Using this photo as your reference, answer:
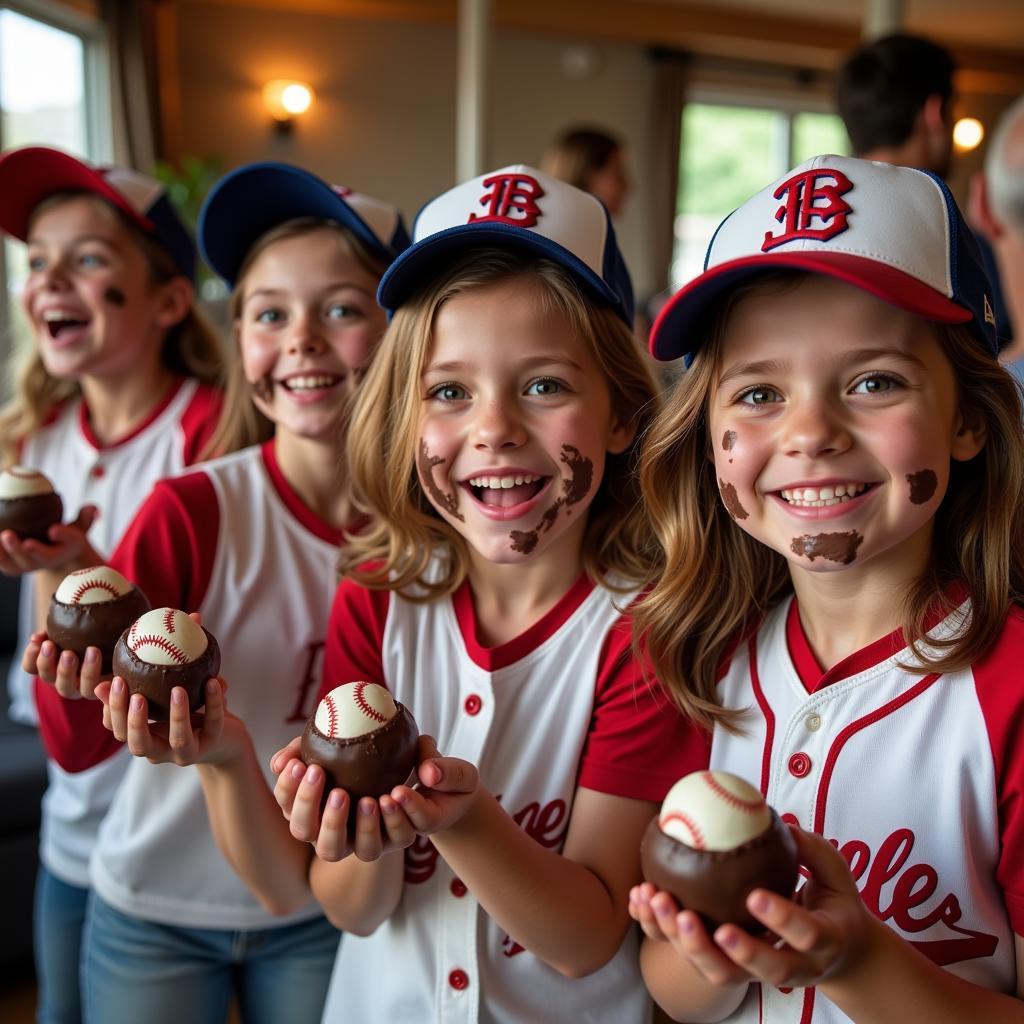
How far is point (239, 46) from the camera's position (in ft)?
26.8

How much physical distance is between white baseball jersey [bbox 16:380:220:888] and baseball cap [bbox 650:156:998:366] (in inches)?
52.0

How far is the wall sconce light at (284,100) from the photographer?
8258 millimetres

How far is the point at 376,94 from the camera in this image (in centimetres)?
866

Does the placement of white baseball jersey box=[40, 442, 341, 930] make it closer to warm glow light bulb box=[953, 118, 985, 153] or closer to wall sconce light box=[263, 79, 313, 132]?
wall sconce light box=[263, 79, 313, 132]

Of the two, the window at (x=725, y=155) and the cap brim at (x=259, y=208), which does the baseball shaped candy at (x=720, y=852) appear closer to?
the cap brim at (x=259, y=208)

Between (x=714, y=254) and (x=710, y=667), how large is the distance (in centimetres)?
53

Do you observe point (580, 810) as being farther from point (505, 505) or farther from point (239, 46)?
point (239, 46)

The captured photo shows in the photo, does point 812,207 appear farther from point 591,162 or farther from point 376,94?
point 376,94

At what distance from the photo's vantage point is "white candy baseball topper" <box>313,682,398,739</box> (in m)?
1.13

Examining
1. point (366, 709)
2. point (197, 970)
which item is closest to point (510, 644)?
point (366, 709)

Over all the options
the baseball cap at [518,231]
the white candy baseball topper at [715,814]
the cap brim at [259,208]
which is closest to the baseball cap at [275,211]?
the cap brim at [259,208]

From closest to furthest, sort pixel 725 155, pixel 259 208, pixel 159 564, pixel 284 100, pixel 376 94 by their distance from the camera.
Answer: pixel 159 564
pixel 259 208
pixel 284 100
pixel 376 94
pixel 725 155

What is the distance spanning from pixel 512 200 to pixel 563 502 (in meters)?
0.42

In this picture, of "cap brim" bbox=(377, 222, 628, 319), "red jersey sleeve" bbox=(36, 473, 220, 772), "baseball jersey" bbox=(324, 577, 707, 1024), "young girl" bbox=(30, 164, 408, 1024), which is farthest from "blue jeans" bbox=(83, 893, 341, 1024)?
"cap brim" bbox=(377, 222, 628, 319)
